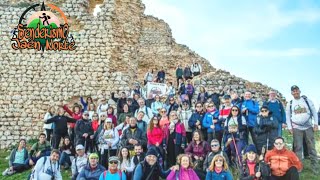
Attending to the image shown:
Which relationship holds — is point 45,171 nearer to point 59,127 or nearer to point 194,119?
point 59,127

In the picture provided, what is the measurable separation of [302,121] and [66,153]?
5.85 m

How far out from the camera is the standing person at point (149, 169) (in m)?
8.85

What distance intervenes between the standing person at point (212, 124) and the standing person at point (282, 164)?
2.37 m

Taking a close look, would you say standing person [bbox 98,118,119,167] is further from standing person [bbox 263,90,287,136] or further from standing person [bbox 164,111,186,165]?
standing person [bbox 263,90,287,136]

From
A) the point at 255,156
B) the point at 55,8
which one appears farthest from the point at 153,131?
the point at 55,8

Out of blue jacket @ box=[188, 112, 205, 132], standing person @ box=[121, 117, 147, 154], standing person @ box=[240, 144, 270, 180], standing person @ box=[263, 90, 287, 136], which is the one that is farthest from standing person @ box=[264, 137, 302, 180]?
standing person @ box=[121, 117, 147, 154]

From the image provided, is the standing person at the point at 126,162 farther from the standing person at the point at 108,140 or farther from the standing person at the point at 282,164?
the standing person at the point at 282,164

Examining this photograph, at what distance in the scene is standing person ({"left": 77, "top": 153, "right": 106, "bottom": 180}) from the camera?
955cm

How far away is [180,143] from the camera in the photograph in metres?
10.9

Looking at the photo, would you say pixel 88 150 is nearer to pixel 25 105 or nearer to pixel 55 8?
pixel 25 105

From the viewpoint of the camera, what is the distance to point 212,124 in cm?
1116

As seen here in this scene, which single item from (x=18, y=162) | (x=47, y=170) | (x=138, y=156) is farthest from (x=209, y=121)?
(x=18, y=162)

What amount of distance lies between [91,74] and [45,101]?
6.10 ft

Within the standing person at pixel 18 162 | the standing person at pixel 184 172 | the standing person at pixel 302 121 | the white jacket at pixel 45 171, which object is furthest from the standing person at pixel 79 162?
the standing person at pixel 302 121
